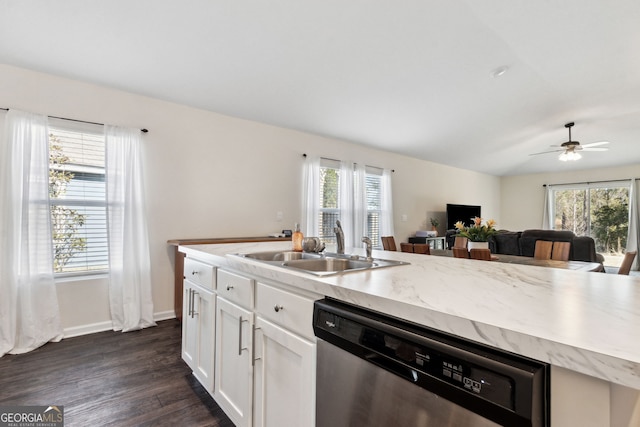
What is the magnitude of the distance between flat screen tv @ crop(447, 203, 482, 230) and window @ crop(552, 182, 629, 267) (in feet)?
8.90

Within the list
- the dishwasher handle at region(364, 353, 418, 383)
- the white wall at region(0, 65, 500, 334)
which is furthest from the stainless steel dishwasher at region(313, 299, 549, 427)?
the white wall at region(0, 65, 500, 334)

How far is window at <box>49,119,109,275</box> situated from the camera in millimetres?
2814

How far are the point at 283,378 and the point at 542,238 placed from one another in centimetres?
479

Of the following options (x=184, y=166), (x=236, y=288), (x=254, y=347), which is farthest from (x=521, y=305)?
(x=184, y=166)

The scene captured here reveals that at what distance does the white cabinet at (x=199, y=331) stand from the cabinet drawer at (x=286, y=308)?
0.54m

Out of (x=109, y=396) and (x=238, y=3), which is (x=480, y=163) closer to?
(x=238, y=3)

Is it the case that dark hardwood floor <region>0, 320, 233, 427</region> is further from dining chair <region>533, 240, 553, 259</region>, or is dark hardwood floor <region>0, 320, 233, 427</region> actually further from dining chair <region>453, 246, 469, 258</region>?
dining chair <region>533, 240, 553, 259</region>

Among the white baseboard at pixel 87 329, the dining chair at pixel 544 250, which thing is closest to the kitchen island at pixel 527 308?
the dining chair at pixel 544 250

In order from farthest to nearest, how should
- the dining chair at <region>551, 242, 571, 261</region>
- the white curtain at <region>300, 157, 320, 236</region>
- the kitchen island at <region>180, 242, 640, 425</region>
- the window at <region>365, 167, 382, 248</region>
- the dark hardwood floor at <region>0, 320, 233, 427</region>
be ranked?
the window at <region>365, 167, 382, 248</region>, the white curtain at <region>300, 157, 320, 236</region>, the dining chair at <region>551, 242, 571, 261</region>, the dark hardwood floor at <region>0, 320, 233, 427</region>, the kitchen island at <region>180, 242, 640, 425</region>

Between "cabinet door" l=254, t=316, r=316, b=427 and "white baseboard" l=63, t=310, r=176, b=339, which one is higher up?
"cabinet door" l=254, t=316, r=316, b=427

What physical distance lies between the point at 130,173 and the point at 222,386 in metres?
2.47

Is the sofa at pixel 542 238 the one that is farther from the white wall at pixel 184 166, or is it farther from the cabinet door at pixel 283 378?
the cabinet door at pixel 283 378

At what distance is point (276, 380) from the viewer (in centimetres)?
122

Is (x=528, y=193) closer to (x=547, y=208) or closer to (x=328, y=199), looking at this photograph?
(x=547, y=208)
